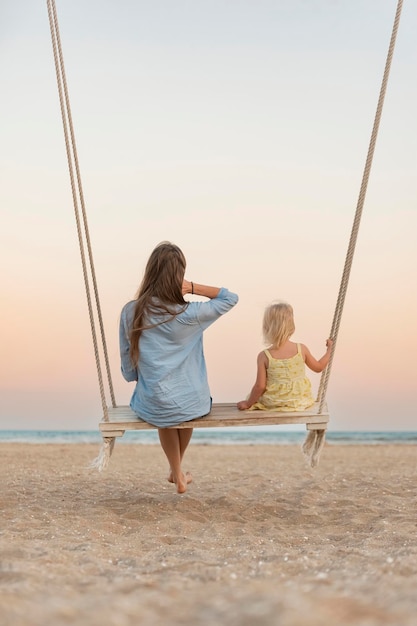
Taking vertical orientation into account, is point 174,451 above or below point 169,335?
below

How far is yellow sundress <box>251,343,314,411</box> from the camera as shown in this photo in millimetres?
3834

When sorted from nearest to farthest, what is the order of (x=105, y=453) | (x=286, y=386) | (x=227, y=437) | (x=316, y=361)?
(x=105, y=453) → (x=286, y=386) → (x=316, y=361) → (x=227, y=437)

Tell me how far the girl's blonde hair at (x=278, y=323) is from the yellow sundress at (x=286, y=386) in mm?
85

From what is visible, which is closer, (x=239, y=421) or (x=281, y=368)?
(x=239, y=421)

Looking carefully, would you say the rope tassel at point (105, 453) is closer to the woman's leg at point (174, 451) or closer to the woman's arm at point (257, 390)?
the woman's leg at point (174, 451)

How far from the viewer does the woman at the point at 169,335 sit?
3717 mm

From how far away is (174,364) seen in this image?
379 centimetres

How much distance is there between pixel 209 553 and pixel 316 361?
141cm

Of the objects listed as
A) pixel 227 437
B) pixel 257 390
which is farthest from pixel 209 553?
pixel 227 437

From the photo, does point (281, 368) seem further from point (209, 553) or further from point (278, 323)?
point (209, 553)

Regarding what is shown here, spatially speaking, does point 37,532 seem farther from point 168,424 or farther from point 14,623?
point 14,623

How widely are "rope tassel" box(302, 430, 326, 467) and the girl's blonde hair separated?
49 centimetres

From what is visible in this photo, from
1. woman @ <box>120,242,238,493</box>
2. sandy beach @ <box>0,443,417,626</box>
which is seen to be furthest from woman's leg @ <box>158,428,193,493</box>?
sandy beach @ <box>0,443,417,626</box>

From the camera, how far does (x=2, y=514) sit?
382 centimetres
